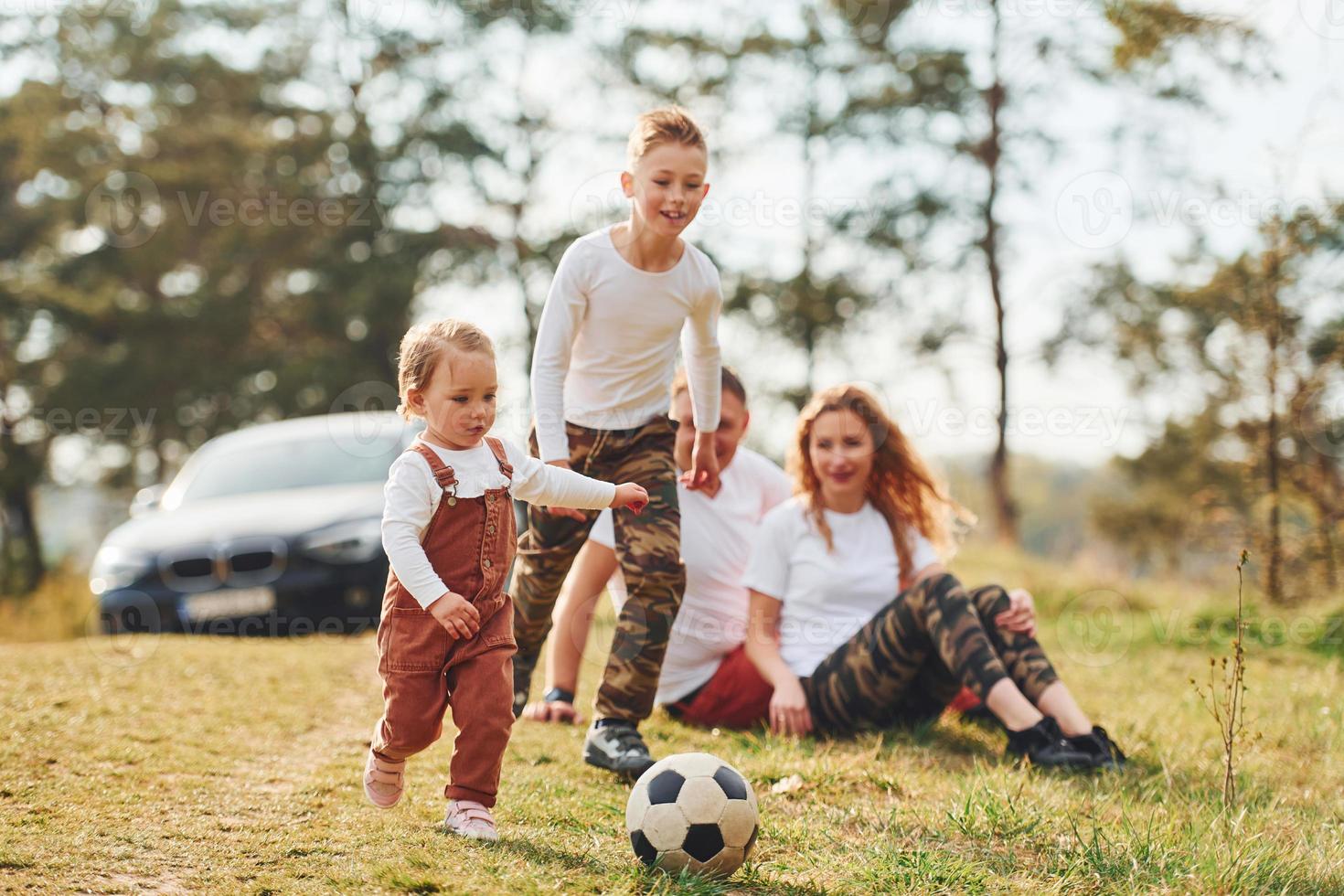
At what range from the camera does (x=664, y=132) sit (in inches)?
140

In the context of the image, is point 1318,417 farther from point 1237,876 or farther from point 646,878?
point 646,878

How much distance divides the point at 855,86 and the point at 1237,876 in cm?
1676

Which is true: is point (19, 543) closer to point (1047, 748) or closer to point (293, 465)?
point (293, 465)

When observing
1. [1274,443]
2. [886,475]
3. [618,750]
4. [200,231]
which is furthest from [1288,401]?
[200,231]

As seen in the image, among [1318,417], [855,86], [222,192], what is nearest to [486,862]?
[1318,417]

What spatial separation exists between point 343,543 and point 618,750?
11.5ft

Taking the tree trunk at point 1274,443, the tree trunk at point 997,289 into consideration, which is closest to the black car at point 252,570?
the tree trunk at point 1274,443

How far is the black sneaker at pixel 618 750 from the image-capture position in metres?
3.40

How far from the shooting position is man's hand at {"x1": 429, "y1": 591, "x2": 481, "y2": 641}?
2648mm

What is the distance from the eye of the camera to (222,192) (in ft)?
72.5

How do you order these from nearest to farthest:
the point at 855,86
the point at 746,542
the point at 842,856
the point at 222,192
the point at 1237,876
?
the point at 1237,876 → the point at 842,856 → the point at 746,542 → the point at 855,86 → the point at 222,192

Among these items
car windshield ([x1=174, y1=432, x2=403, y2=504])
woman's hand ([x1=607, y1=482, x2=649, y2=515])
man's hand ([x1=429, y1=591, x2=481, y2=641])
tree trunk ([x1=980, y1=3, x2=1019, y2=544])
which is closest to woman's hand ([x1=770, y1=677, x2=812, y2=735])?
woman's hand ([x1=607, y1=482, x2=649, y2=515])

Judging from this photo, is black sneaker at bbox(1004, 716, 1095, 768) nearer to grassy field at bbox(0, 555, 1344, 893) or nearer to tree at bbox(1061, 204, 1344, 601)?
grassy field at bbox(0, 555, 1344, 893)

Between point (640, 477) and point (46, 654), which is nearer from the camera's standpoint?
point (640, 477)
